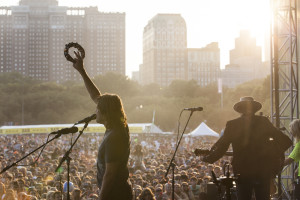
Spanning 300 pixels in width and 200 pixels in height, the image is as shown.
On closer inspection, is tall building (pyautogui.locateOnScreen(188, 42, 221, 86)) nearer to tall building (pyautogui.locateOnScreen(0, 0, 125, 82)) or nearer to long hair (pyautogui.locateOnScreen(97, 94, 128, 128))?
tall building (pyautogui.locateOnScreen(0, 0, 125, 82))

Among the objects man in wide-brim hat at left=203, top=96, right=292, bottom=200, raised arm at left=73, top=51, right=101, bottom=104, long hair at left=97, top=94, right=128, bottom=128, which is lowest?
man in wide-brim hat at left=203, top=96, right=292, bottom=200

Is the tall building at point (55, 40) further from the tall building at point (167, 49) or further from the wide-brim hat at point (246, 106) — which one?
the wide-brim hat at point (246, 106)

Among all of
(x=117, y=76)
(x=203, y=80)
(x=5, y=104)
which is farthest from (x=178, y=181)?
(x=203, y=80)

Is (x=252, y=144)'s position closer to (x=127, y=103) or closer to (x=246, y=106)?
(x=246, y=106)

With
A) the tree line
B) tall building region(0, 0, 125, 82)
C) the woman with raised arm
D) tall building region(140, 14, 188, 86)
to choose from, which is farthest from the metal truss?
tall building region(140, 14, 188, 86)

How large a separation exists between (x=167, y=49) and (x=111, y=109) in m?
151

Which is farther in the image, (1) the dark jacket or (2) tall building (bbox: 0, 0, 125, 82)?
(2) tall building (bbox: 0, 0, 125, 82)

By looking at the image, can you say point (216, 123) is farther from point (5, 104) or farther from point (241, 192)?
point (241, 192)

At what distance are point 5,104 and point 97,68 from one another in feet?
238

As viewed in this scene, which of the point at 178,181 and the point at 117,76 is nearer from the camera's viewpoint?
the point at 178,181

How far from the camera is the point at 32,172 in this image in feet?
48.5

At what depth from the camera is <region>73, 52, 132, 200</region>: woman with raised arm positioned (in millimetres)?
4254

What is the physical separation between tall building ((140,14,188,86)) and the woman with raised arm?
→ 147 meters

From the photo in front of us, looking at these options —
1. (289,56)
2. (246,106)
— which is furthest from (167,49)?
(246,106)
